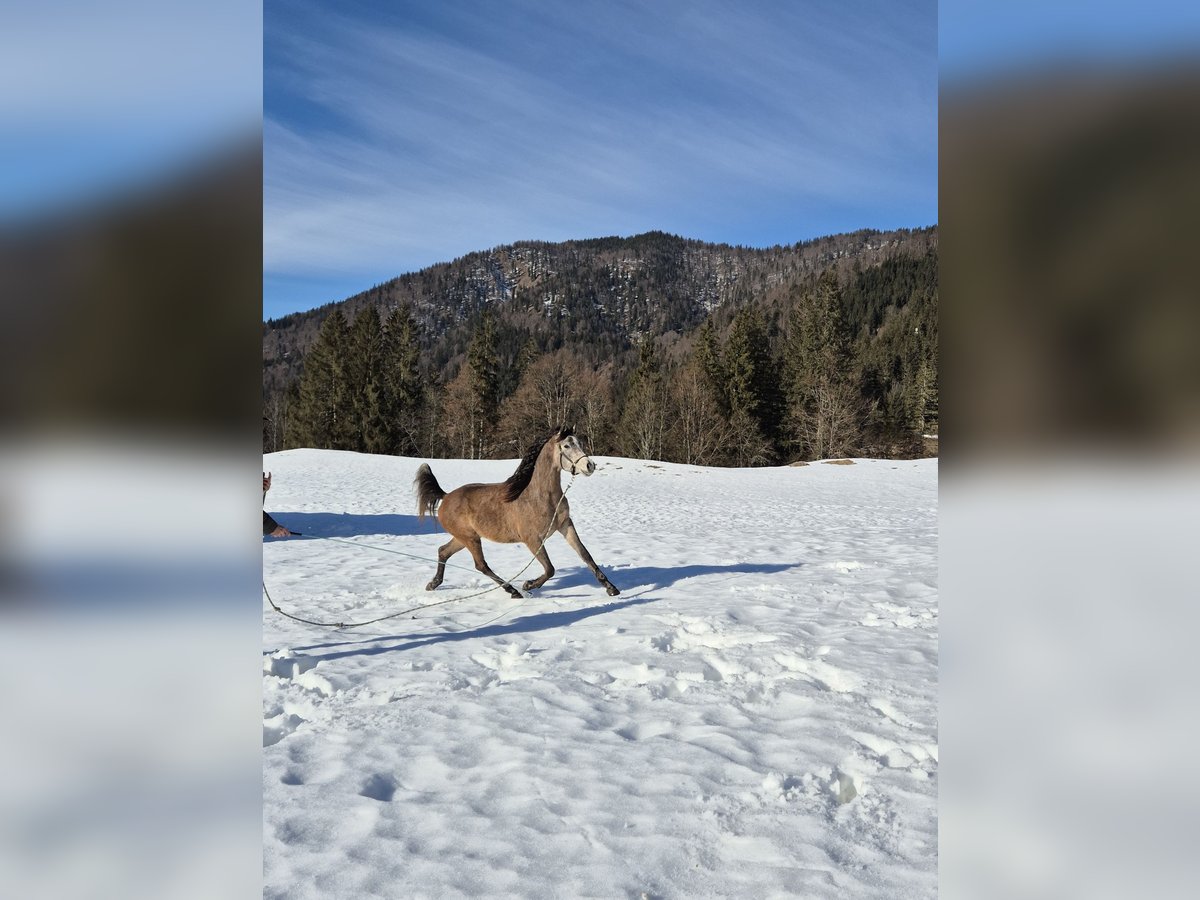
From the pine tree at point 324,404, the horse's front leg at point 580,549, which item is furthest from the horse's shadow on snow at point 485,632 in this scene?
the pine tree at point 324,404

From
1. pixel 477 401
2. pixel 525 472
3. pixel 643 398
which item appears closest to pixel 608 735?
pixel 525 472

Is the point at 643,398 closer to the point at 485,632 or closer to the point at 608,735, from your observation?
the point at 485,632

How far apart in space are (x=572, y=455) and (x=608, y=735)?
11.7 feet

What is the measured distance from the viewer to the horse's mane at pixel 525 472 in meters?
7.02

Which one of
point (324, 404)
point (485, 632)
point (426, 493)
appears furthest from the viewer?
point (324, 404)

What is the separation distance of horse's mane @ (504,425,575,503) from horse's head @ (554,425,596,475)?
2 cm

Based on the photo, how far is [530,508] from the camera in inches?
273

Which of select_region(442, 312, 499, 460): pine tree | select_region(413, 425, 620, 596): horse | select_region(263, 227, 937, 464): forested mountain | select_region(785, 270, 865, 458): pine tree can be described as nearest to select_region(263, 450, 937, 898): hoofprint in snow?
select_region(413, 425, 620, 596): horse
